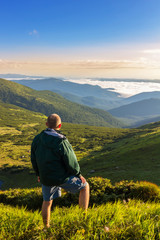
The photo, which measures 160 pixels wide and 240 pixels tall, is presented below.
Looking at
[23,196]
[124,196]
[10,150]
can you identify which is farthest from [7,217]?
[10,150]

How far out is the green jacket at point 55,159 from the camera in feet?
15.9

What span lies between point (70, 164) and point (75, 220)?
60.5 inches

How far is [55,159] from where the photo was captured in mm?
4863

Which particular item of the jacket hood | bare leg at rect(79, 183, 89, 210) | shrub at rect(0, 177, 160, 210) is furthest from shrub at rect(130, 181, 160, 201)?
the jacket hood

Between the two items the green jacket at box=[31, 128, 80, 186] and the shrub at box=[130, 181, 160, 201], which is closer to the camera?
the green jacket at box=[31, 128, 80, 186]

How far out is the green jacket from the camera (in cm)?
485

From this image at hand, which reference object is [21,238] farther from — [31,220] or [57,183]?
[57,183]

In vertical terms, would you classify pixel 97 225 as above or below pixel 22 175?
above

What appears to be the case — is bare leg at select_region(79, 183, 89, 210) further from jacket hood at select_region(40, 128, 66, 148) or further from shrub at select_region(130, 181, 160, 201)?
shrub at select_region(130, 181, 160, 201)

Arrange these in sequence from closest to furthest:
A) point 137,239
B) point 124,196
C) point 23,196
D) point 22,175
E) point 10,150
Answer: point 137,239
point 124,196
point 23,196
point 22,175
point 10,150

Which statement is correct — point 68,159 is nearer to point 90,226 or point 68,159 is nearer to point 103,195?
point 90,226

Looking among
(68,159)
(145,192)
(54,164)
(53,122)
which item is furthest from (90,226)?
(145,192)

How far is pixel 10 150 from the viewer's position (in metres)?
199

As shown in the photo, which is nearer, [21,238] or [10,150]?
[21,238]
